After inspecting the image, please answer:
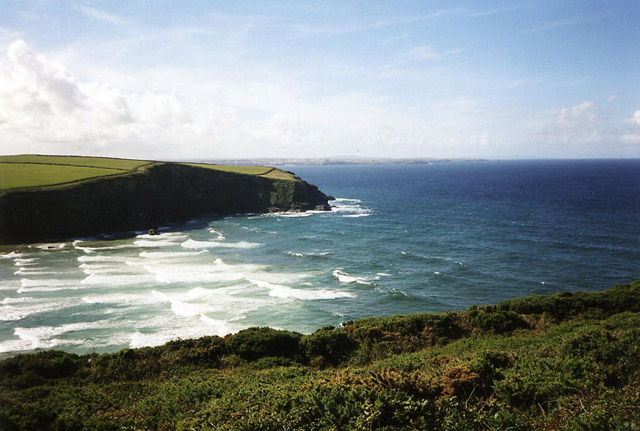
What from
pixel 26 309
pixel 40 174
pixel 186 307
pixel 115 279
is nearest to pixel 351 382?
pixel 186 307

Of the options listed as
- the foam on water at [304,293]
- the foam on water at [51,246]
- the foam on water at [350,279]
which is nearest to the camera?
the foam on water at [304,293]

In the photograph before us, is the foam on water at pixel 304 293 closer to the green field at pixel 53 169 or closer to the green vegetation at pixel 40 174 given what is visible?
the green field at pixel 53 169

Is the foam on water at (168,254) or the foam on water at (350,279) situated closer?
the foam on water at (350,279)

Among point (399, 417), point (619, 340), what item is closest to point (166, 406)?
point (399, 417)

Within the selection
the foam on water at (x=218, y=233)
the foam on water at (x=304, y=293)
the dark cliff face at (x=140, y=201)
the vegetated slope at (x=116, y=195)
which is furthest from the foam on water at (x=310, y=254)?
the vegetated slope at (x=116, y=195)

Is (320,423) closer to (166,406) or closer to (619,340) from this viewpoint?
(166,406)

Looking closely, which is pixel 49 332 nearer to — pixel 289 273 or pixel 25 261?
pixel 289 273

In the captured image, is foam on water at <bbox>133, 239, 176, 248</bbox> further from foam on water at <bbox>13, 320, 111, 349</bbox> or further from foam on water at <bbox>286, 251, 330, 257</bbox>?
foam on water at <bbox>13, 320, 111, 349</bbox>
